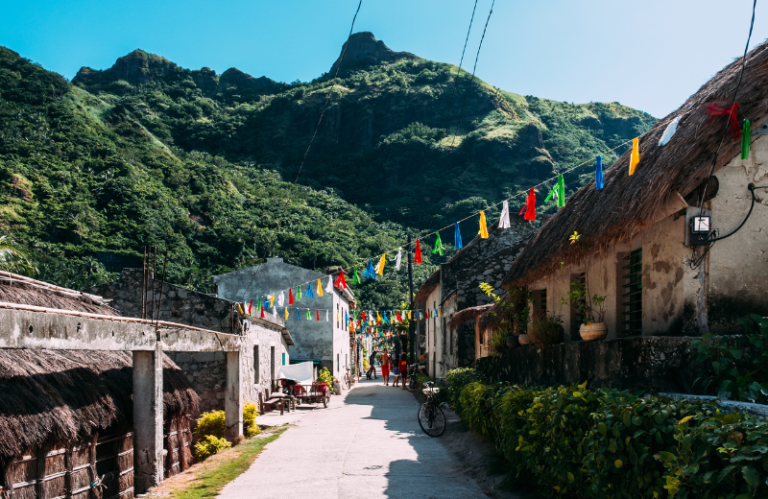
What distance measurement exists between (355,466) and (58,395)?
4709 millimetres

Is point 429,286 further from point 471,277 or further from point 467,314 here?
point 467,314

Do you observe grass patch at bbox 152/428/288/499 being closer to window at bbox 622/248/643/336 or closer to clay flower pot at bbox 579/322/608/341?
clay flower pot at bbox 579/322/608/341

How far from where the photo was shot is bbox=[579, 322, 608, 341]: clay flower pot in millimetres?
8366

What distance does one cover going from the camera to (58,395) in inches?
288

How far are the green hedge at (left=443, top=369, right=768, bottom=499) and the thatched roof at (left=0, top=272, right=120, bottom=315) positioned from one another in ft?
22.0

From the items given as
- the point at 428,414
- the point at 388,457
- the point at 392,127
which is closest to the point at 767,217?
the point at 388,457

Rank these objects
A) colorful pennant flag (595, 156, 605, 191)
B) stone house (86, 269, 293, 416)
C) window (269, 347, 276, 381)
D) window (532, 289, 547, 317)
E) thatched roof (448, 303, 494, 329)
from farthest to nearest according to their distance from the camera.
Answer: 1. window (269, 347, 276, 381)
2. thatched roof (448, 303, 494, 329)
3. stone house (86, 269, 293, 416)
4. window (532, 289, 547, 317)
5. colorful pennant flag (595, 156, 605, 191)

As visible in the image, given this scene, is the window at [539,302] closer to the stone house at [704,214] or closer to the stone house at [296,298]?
the stone house at [704,214]

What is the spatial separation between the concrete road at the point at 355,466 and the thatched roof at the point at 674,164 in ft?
12.8

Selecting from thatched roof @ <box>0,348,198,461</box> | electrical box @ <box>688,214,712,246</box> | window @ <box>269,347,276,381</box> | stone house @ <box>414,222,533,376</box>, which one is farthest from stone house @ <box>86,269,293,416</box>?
electrical box @ <box>688,214,712,246</box>

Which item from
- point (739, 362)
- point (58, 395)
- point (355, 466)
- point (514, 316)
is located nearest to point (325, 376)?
point (514, 316)

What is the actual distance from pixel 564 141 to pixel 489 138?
11010 mm

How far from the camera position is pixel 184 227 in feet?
146

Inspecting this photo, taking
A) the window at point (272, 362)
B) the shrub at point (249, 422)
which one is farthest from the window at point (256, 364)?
the shrub at point (249, 422)
